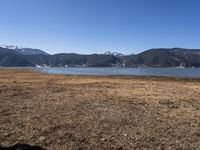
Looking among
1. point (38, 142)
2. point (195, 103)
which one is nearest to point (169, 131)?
point (38, 142)

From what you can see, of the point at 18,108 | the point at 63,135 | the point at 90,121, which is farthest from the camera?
the point at 18,108

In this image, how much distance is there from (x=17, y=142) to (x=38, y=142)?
823mm

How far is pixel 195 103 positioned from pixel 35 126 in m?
12.9

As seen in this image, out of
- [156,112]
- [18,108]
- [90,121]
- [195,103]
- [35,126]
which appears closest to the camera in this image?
[35,126]

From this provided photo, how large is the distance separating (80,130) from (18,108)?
740 centimetres

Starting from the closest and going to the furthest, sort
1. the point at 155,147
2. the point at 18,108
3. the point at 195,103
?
the point at 155,147, the point at 18,108, the point at 195,103

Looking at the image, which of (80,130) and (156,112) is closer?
(80,130)

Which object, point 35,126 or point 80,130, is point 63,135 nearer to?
point 80,130

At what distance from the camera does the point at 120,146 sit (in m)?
12.0

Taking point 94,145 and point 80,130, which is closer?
point 94,145

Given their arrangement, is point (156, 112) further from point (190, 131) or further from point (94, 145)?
point (94, 145)

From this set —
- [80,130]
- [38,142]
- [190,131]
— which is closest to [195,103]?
[190,131]

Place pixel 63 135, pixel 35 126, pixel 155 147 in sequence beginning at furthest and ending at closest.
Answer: pixel 35 126, pixel 63 135, pixel 155 147

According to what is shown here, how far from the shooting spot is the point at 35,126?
14.9m
